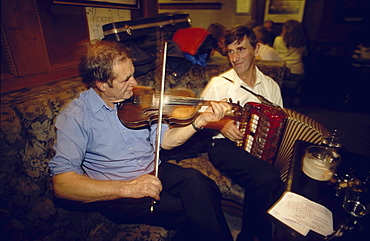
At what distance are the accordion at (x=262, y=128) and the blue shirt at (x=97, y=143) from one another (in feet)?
2.35

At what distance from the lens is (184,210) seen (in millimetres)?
1216

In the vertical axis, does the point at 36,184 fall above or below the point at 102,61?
below

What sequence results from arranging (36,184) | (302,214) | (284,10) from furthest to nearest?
(284,10)
(36,184)
(302,214)

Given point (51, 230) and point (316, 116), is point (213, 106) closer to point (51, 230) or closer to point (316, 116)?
point (51, 230)

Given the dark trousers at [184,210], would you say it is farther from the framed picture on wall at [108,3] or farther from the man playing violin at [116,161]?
the framed picture on wall at [108,3]

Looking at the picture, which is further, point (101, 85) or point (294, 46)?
point (294, 46)

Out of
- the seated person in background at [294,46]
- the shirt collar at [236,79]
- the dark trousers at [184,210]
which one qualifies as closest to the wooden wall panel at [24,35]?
the dark trousers at [184,210]

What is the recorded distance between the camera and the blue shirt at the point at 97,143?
3.34ft

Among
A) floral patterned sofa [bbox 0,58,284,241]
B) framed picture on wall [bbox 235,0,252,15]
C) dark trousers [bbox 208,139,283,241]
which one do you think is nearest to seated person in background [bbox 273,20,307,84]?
framed picture on wall [bbox 235,0,252,15]

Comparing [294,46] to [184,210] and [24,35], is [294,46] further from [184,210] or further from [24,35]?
[24,35]

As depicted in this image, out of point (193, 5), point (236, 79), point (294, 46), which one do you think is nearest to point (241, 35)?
point (236, 79)

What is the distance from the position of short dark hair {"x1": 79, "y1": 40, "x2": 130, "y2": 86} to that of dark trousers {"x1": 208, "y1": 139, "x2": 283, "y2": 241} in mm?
1022

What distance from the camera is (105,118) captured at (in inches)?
46.1

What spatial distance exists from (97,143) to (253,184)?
1061 millimetres
